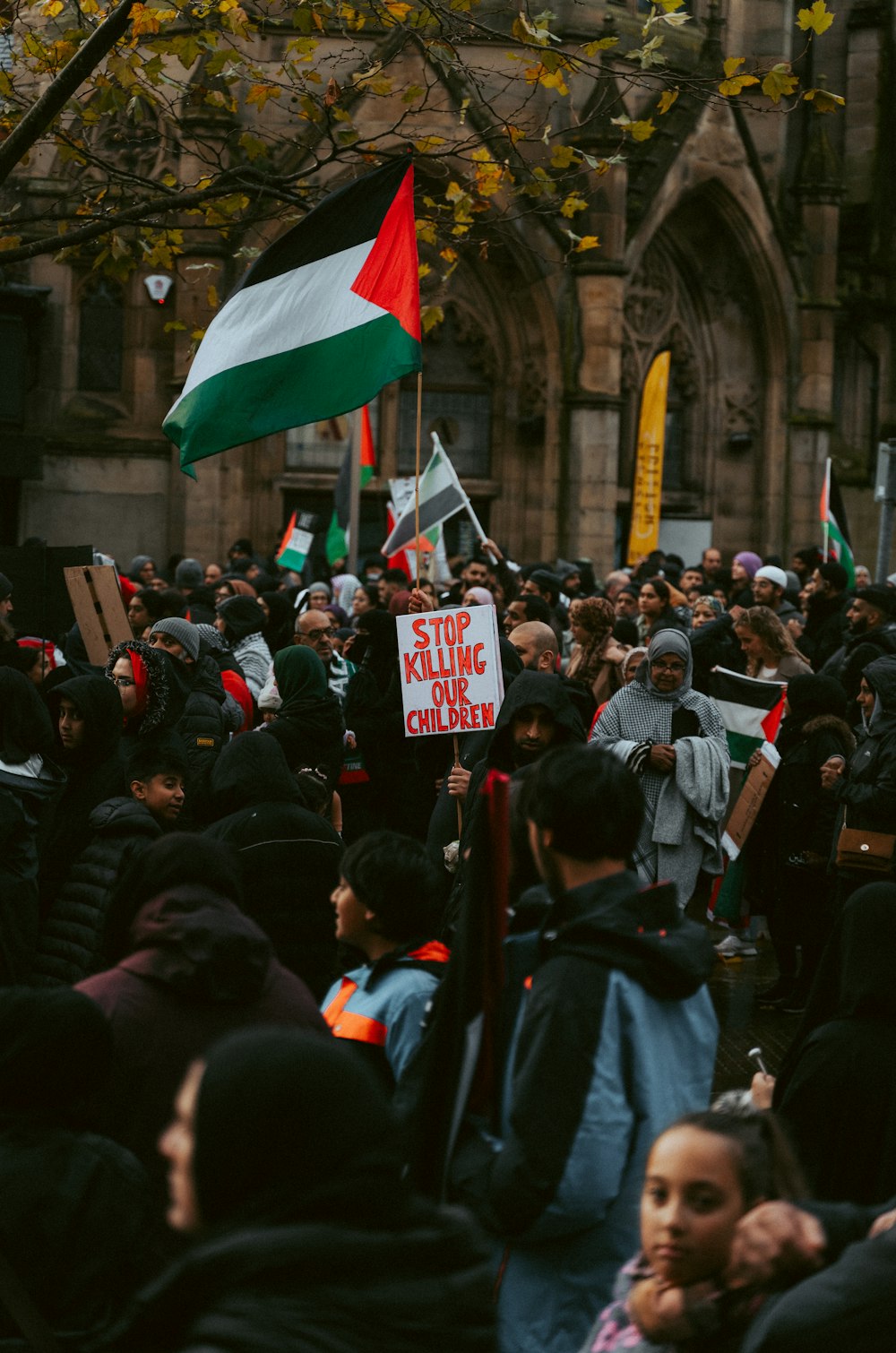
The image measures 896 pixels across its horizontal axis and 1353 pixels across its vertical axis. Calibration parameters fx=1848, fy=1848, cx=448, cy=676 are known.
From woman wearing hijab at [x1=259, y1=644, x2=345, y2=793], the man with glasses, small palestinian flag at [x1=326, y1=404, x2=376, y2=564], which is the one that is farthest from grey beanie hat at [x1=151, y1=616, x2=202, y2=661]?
small palestinian flag at [x1=326, y1=404, x2=376, y2=564]

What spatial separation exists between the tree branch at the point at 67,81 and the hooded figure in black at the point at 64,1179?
5.80 m

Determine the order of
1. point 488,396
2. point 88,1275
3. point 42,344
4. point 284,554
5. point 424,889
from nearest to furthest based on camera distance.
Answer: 1. point 88,1275
2. point 424,889
3. point 284,554
4. point 42,344
5. point 488,396

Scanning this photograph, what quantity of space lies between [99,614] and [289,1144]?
27.0 ft

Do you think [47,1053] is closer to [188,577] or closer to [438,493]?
[188,577]

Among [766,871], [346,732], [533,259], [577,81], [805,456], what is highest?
[577,81]

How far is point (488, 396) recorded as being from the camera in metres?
25.0

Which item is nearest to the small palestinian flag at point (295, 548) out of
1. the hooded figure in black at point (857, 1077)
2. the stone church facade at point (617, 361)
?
the stone church facade at point (617, 361)

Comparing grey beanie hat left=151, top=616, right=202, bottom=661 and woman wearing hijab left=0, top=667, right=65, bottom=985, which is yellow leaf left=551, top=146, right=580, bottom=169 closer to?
grey beanie hat left=151, top=616, right=202, bottom=661

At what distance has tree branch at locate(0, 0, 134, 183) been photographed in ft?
26.6

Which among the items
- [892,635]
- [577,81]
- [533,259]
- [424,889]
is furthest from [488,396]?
[424,889]

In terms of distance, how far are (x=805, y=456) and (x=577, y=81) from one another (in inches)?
243

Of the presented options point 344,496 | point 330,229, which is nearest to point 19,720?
point 330,229

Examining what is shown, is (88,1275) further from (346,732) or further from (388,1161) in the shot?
(346,732)

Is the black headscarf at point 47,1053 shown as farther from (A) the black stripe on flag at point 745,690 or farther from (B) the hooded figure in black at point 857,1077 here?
(A) the black stripe on flag at point 745,690
